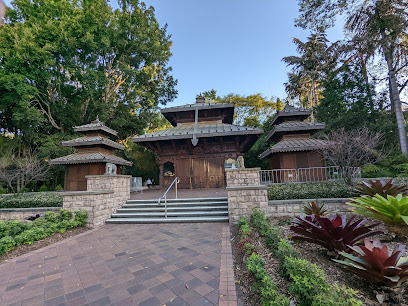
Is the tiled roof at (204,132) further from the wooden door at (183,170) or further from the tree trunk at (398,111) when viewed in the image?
the tree trunk at (398,111)

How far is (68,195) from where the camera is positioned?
613 cm

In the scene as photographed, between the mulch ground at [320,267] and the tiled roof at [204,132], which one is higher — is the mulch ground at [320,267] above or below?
below

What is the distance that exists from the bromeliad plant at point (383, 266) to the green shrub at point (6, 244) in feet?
22.3

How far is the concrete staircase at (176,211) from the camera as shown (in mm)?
6316

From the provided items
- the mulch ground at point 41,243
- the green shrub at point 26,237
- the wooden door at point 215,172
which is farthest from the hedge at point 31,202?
the wooden door at point 215,172

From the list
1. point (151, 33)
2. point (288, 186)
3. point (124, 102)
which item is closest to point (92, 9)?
point (151, 33)

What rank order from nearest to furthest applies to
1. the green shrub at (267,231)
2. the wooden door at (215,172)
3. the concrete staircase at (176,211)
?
the green shrub at (267,231) < the concrete staircase at (176,211) < the wooden door at (215,172)

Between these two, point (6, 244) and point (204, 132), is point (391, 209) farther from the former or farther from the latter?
point (204, 132)

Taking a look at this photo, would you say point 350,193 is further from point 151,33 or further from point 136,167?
point 151,33

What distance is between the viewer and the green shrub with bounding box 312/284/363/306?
1475 mm

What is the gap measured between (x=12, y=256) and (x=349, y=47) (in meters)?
20.6

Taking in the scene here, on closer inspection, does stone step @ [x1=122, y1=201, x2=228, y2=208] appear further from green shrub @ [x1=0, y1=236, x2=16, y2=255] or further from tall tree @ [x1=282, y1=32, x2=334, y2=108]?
tall tree @ [x1=282, y1=32, x2=334, y2=108]

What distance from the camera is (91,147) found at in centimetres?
1205

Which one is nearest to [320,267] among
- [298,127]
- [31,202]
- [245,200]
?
[245,200]
